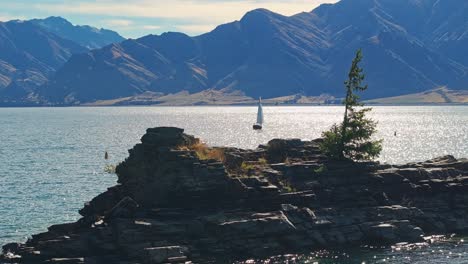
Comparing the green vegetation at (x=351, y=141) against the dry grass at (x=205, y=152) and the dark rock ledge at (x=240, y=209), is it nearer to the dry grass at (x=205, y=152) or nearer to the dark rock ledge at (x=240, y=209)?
the dark rock ledge at (x=240, y=209)

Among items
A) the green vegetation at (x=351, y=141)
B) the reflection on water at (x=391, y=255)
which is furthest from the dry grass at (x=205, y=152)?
the green vegetation at (x=351, y=141)

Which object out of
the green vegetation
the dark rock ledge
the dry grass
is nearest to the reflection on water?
the dark rock ledge

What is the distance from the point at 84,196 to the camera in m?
100

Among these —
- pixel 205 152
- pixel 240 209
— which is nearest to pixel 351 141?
pixel 205 152

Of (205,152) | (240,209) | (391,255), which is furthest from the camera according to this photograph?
(205,152)

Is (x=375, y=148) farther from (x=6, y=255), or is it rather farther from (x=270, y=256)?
(x=6, y=255)

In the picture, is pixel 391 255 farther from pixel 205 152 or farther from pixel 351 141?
pixel 205 152

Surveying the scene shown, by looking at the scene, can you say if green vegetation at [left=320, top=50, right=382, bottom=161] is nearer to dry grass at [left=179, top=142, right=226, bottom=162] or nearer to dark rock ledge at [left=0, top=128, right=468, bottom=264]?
dark rock ledge at [left=0, top=128, right=468, bottom=264]

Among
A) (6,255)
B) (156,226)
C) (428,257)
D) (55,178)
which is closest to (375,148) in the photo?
(428,257)

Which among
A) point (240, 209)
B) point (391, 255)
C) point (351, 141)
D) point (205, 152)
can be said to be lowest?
point (391, 255)

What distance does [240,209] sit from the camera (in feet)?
224

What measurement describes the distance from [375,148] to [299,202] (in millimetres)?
14871

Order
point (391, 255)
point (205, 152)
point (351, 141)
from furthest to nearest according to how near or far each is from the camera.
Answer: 1. point (351, 141)
2. point (205, 152)
3. point (391, 255)

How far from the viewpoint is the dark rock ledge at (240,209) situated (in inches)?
2505
